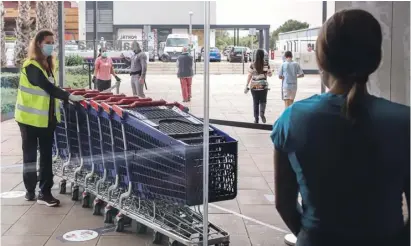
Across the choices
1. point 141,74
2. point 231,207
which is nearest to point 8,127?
point 141,74

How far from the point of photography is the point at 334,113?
1412mm

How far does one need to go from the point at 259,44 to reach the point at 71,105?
119 inches

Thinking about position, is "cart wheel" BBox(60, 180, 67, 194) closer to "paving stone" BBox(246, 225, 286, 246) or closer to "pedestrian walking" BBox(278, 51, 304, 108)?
"paving stone" BBox(246, 225, 286, 246)

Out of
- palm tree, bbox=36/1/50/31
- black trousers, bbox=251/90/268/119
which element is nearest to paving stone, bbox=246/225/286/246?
black trousers, bbox=251/90/268/119

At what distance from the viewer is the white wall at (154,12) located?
529cm

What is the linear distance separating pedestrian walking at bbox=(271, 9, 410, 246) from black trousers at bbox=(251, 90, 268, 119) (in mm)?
7739

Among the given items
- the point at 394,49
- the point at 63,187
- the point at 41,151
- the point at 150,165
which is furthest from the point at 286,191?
the point at 63,187

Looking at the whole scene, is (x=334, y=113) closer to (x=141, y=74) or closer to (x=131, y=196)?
(x=131, y=196)

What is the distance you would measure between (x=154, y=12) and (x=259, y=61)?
10.5 feet

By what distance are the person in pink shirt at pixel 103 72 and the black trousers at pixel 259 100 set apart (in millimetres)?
2674

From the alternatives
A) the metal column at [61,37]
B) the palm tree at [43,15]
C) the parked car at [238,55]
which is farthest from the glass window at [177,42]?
the palm tree at [43,15]

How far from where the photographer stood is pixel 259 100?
9.33 m

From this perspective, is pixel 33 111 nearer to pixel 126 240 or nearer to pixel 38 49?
pixel 38 49

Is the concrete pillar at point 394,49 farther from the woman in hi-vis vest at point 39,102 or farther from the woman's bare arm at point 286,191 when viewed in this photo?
the woman in hi-vis vest at point 39,102
